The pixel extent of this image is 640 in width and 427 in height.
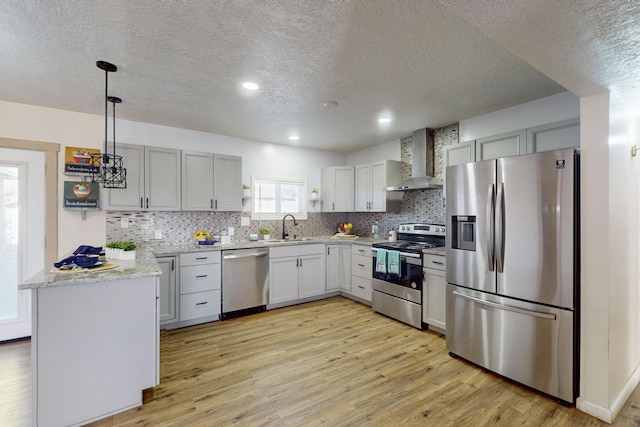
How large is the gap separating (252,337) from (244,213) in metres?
1.96

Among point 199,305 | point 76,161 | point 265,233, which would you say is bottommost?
point 199,305

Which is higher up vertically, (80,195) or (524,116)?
(524,116)

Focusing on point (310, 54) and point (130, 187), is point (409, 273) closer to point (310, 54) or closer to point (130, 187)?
point (310, 54)

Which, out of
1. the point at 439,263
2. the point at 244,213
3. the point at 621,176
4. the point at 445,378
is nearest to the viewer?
the point at 621,176

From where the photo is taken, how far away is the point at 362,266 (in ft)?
14.4

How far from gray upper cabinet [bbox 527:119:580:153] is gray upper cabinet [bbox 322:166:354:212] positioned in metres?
2.69

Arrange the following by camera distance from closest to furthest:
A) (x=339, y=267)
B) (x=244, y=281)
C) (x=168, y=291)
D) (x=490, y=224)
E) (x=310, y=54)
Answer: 1. (x=310, y=54)
2. (x=490, y=224)
3. (x=168, y=291)
4. (x=244, y=281)
5. (x=339, y=267)

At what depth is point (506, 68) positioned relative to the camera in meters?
2.34

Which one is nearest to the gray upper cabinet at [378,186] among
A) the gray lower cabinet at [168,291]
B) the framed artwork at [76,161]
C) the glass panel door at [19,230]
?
the gray lower cabinet at [168,291]

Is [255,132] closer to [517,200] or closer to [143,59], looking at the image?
[143,59]

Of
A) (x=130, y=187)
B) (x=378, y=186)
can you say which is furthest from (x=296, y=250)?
(x=130, y=187)

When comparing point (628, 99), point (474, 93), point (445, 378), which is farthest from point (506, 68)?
point (445, 378)

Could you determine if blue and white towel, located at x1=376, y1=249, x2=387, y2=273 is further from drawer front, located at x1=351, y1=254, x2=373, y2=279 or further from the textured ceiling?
the textured ceiling

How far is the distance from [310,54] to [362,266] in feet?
10.0
